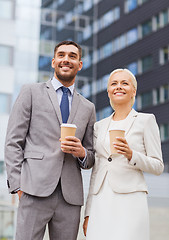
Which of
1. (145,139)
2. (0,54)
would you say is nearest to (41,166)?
(145,139)

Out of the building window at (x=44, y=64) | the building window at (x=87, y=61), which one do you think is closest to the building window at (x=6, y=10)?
the building window at (x=44, y=64)

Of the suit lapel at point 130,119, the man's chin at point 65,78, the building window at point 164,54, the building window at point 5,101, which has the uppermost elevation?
the building window at point 164,54

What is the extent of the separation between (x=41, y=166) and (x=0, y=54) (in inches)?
493

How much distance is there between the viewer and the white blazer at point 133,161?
2.31 meters

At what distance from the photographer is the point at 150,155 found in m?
2.35

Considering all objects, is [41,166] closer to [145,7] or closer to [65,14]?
[65,14]

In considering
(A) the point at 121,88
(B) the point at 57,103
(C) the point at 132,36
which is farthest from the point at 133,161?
(C) the point at 132,36

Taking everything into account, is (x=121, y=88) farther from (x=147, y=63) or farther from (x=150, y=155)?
(x=147, y=63)

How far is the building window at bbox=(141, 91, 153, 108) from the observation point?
1756cm

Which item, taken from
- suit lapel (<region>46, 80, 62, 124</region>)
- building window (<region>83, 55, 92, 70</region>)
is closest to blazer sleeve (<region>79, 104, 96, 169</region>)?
suit lapel (<region>46, 80, 62, 124</region>)

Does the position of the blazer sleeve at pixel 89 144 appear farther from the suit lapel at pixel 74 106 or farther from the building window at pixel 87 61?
the building window at pixel 87 61

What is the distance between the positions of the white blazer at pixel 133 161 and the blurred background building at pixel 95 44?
10.1m

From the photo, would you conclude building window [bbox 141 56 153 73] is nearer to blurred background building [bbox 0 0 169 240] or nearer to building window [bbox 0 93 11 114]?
blurred background building [bbox 0 0 169 240]

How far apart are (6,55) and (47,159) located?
41.4 ft
